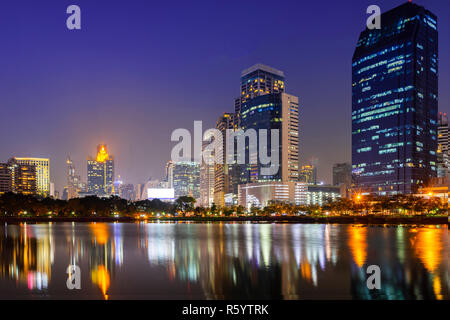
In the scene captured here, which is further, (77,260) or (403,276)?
(77,260)

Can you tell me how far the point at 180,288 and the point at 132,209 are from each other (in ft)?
579

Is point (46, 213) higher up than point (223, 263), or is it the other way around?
point (223, 263)

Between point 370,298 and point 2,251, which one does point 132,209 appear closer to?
point 2,251

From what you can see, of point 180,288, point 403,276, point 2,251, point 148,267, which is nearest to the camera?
point 180,288

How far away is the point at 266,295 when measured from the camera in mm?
20734

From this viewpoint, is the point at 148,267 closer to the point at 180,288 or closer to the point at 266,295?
A: the point at 180,288

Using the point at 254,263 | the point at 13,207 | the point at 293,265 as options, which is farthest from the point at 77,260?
the point at 13,207

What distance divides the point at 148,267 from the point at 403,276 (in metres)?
19.1
